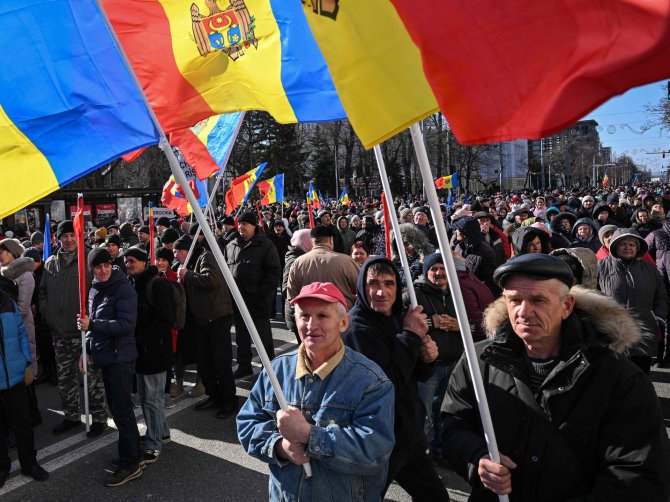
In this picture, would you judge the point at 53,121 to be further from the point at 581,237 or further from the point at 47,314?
the point at 581,237

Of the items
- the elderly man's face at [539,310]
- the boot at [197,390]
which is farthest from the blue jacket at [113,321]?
the elderly man's face at [539,310]

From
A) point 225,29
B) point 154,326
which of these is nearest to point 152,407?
point 154,326

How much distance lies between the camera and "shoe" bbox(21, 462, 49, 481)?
15.0 feet

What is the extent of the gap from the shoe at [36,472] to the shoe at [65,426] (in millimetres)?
995

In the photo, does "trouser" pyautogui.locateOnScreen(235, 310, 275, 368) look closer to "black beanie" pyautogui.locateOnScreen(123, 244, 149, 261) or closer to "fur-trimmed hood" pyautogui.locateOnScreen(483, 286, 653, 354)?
"black beanie" pyautogui.locateOnScreen(123, 244, 149, 261)

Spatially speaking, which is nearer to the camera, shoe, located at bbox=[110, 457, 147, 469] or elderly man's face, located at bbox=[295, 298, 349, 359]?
elderly man's face, located at bbox=[295, 298, 349, 359]

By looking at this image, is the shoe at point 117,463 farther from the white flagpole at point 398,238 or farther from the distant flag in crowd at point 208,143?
the white flagpole at point 398,238

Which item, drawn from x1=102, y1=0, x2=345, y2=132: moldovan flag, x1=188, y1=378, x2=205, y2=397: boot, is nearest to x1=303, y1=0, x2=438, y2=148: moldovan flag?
x1=102, y1=0, x2=345, y2=132: moldovan flag

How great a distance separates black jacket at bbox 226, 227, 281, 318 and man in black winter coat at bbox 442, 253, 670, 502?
184 inches

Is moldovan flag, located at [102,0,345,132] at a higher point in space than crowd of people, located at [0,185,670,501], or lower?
higher

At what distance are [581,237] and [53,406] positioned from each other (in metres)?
6.81

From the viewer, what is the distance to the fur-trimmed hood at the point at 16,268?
570 centimetres

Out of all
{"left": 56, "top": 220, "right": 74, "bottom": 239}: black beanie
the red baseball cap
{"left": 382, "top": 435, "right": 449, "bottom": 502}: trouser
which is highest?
{"left": 56, "top": 220, "right": 74, "bottom": 239}: black beanie

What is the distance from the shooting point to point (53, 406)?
6.47 m
